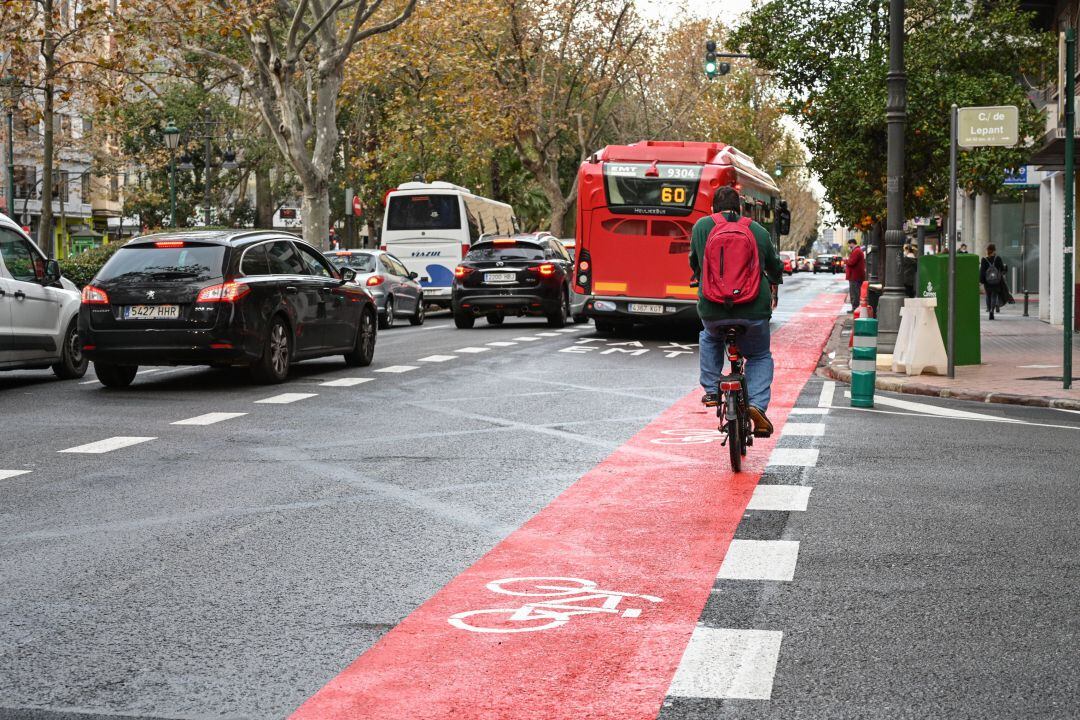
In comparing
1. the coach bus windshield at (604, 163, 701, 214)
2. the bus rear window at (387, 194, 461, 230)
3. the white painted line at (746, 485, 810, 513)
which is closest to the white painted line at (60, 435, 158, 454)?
the white painted line at (746, 485, 810, 513)

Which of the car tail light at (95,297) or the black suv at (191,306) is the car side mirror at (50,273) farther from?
the car tail light at (95,297)

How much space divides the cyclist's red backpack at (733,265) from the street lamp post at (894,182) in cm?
921

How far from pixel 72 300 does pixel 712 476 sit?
9.59 meters

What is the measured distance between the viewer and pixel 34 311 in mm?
15680

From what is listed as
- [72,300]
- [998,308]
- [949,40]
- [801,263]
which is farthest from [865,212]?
[801,263]

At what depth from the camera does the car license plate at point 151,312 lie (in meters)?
14.7

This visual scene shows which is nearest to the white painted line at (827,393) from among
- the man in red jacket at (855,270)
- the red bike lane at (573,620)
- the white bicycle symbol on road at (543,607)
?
the red bike lane at (573,620)

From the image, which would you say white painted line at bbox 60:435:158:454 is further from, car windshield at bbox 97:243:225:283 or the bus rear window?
the bus rear window

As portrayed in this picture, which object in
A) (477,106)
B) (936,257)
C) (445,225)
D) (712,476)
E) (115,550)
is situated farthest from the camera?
(477,106)

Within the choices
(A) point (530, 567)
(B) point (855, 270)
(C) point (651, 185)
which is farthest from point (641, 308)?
(A) point (530, 567)

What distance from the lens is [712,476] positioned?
9.32 metres

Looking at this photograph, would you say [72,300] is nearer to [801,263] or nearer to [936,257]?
[936,257]

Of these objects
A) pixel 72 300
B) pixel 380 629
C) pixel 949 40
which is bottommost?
pixel 380 629

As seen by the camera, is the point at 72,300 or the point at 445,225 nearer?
the point at 72,300
